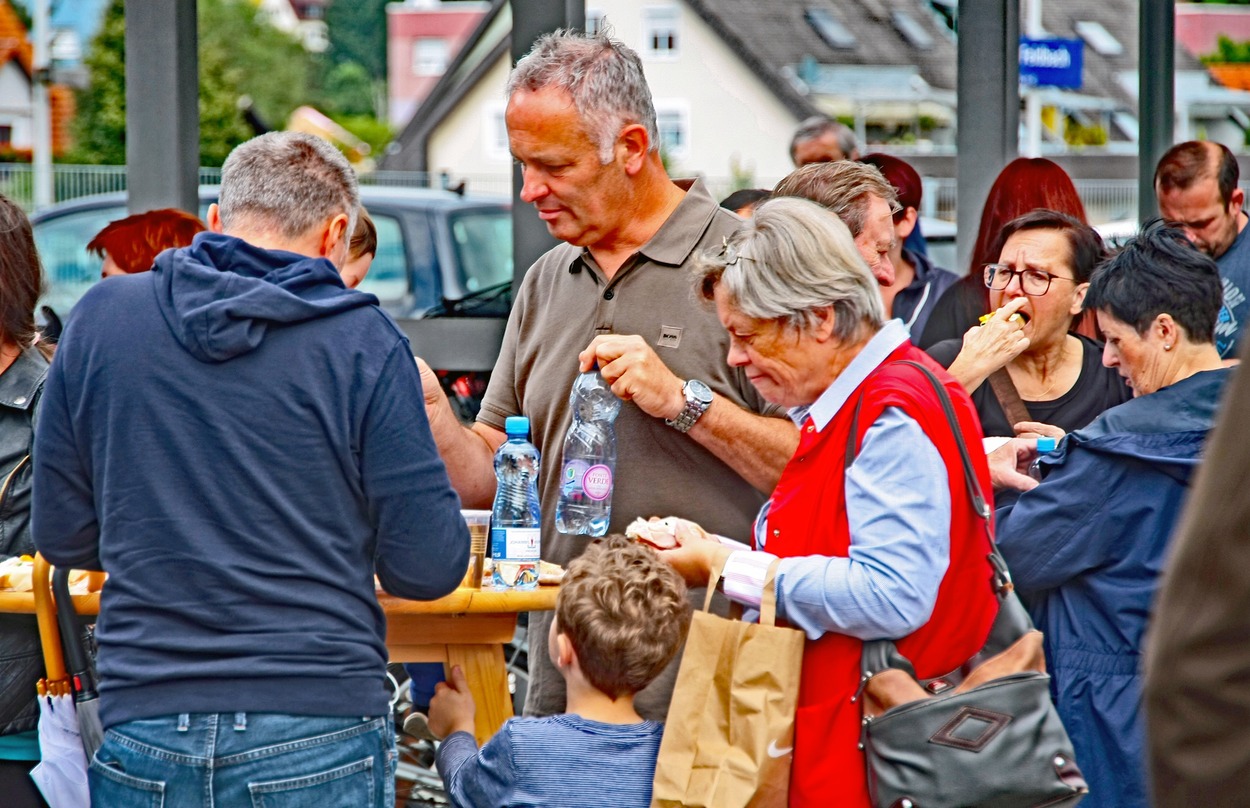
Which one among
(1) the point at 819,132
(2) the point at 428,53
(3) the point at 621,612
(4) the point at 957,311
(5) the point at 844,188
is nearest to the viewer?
(3) the point at 621,612

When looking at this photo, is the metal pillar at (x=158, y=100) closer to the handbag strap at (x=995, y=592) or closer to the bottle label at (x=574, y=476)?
the bottle label at (x=574, y=476)

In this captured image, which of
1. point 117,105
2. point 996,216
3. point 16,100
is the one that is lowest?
point 996,216

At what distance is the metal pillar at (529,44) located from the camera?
486 cm

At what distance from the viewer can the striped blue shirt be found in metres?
2.54

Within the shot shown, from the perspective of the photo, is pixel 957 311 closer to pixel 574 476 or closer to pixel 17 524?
pixel 574 476

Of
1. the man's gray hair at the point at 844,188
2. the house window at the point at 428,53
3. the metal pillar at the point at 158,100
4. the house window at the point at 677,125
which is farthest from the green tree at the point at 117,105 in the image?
the house window at the point at 428,53

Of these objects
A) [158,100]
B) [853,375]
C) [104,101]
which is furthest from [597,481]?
[104,101]

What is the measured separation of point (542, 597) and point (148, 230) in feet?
7.29

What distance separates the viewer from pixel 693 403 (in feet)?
8.78

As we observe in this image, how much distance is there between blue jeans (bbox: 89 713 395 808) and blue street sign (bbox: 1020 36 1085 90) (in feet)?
52.4

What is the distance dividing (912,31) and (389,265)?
44713 millimetres

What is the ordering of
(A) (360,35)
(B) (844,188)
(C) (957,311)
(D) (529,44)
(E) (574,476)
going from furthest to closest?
(A) (360,35)
(D) (529,44)
(C) (957,311)
(B) (844,188)
(E) (574,476)

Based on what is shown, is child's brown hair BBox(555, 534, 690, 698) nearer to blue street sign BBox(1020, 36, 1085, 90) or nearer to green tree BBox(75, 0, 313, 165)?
blue street sign BBox(1020, 36, 1085, 90)

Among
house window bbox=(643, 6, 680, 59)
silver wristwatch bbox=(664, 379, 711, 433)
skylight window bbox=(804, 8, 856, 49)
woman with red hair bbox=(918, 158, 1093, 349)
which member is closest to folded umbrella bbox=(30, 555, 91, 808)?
silver wristwatch bbox=(664, 379, 711, 433)
